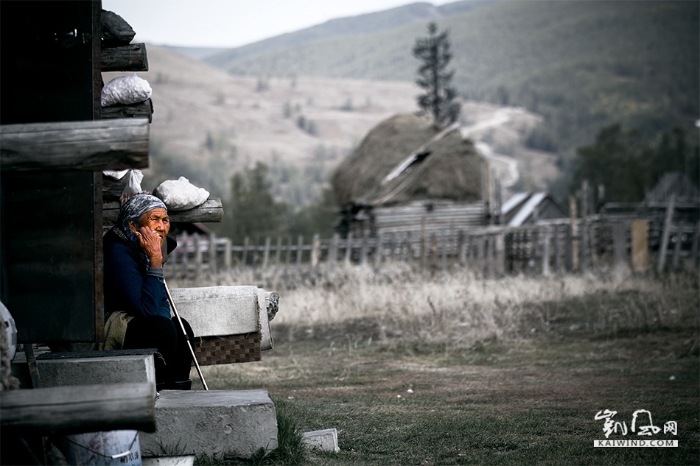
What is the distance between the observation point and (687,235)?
920 inches

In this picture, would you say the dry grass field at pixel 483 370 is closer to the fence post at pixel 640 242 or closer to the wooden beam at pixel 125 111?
the wooden beam at pixel 125 111

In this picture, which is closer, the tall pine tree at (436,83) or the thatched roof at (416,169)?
the thatched roof at (416,169)

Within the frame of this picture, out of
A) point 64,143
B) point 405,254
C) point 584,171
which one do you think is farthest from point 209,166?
point 64,143

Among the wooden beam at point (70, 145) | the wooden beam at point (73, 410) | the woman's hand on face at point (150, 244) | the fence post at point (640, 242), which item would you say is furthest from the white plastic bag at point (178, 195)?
the fence post at point (640, 242)

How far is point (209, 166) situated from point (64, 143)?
3817 inches

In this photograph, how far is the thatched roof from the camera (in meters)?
30.8

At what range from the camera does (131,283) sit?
551cm

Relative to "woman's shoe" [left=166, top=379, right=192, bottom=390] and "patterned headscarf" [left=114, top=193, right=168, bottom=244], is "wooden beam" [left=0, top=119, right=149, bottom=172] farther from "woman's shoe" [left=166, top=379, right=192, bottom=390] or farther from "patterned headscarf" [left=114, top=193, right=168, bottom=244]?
"woman's shoe" [left=166, top=379, right=192, bottom=390]

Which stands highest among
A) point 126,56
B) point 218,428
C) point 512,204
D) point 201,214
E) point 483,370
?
point 126,56

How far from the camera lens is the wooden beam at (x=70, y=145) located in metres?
3.68

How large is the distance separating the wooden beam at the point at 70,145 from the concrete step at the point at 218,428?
71.5 inches

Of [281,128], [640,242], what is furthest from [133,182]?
[281,128]

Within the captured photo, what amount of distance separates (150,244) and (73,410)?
2.13 metres

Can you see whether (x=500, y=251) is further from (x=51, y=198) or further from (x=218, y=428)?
(x=51, y=198)
